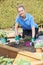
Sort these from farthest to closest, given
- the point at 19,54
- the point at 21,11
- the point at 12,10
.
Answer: the point at 12,10, the point at 21,11, the point at 19,54

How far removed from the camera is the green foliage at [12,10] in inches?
527

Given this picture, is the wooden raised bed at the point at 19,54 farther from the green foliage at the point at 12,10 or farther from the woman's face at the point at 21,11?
the green foliage at the point at 12,10

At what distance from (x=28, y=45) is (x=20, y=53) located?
1153 mm

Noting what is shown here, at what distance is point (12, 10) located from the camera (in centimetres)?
1405

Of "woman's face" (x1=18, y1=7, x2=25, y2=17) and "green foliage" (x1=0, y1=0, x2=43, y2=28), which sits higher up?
"woman's face" (x1=18, y1=7, x2=25, y2=17)

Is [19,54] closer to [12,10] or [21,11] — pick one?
[21,11]

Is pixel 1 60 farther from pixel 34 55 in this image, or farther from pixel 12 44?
pixel 12 44

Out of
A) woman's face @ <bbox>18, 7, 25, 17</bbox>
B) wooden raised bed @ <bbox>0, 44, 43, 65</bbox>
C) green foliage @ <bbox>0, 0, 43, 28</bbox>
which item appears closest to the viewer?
wooden raised bed @ <bbox>0, 44, 43, 65</bbox>

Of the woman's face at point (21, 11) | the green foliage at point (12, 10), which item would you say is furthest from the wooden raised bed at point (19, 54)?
the green foliage at point (12, 10)

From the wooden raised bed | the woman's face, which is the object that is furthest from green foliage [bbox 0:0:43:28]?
the wooden raised bed

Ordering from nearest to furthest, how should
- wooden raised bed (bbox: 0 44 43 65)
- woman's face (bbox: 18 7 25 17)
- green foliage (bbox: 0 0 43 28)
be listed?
wooden raised bed (bbox: 0 44 43 65) → woman's face (bbox: 18 7 25 17) → green foliage (bbox: 0 0 43 28)

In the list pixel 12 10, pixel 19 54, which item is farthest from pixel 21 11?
pixel 12 10

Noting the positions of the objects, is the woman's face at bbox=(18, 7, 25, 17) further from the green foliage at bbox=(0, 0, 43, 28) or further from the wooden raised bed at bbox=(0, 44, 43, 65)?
the green foliage at bbox=(0, 0, 43, 28)

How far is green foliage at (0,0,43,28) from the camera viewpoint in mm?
13396
